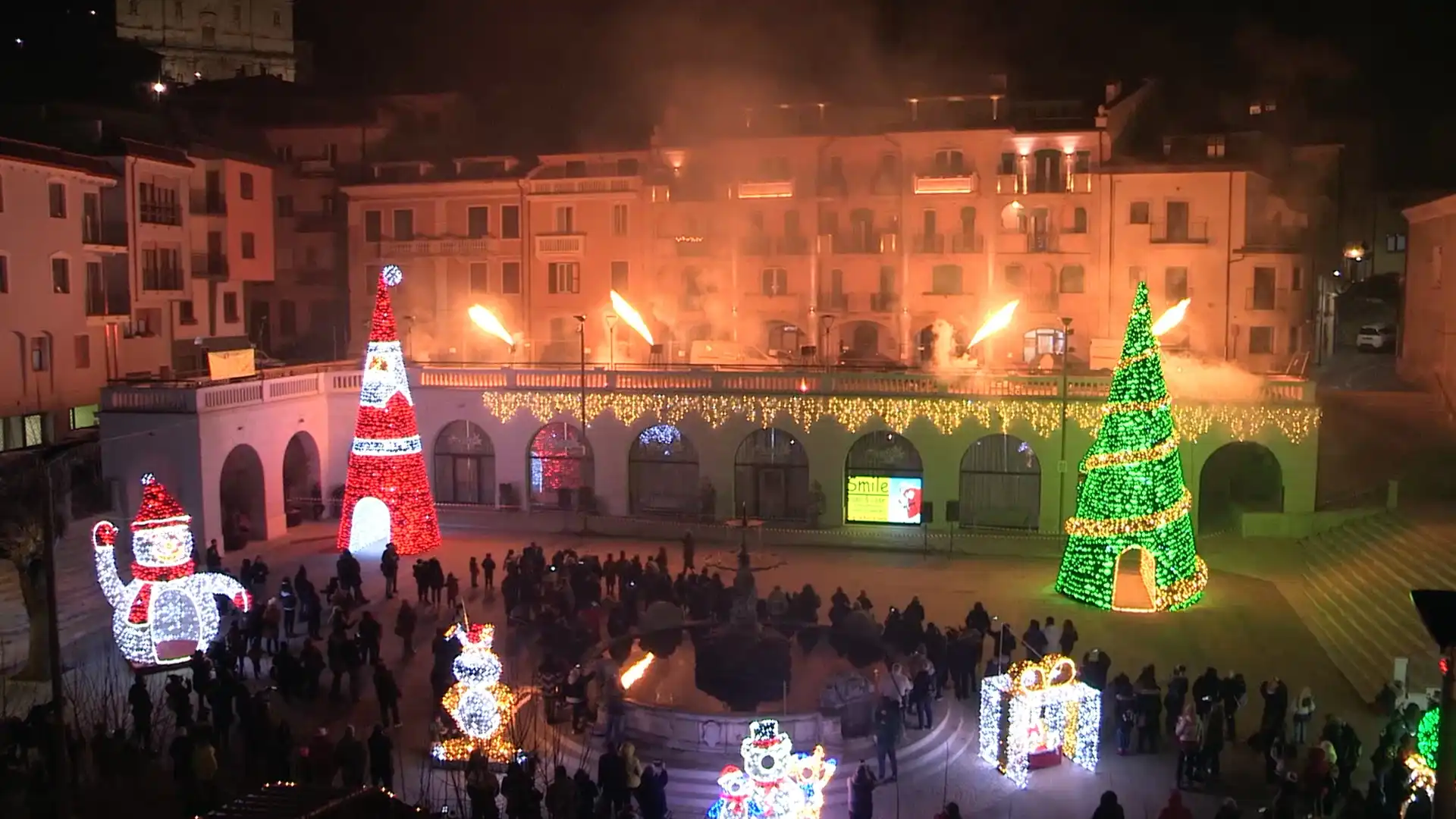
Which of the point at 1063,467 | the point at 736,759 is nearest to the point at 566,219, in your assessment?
the point at 1063,467

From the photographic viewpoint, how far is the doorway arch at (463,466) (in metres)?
40.4

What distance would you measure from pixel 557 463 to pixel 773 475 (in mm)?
6935

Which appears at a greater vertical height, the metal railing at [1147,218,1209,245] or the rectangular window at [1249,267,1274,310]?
the metal railing at [1147,218,1209,245]

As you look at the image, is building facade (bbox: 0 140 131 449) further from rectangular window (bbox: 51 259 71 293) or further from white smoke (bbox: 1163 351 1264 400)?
white smoke (bbox: 1163 351 1264 400)

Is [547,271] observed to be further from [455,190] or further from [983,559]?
[983,559]

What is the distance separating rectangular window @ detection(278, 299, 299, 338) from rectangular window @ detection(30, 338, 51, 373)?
14346mm

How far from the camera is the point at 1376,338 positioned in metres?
55.6

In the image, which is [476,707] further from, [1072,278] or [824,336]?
[1072,278]

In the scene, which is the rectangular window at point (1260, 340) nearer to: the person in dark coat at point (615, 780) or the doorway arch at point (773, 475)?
the doorway arch at point (773, 475)

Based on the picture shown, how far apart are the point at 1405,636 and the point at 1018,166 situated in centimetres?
2491

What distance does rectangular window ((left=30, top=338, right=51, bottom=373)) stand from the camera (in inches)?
1487

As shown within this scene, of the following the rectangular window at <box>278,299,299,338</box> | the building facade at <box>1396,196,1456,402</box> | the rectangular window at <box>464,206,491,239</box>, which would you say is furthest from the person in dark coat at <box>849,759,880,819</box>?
the rectangular window at <box>278,299,299,338</box>

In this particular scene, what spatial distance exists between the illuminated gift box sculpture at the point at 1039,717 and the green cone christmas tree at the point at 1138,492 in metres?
8.83

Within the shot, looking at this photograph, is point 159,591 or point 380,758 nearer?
point 380,758
